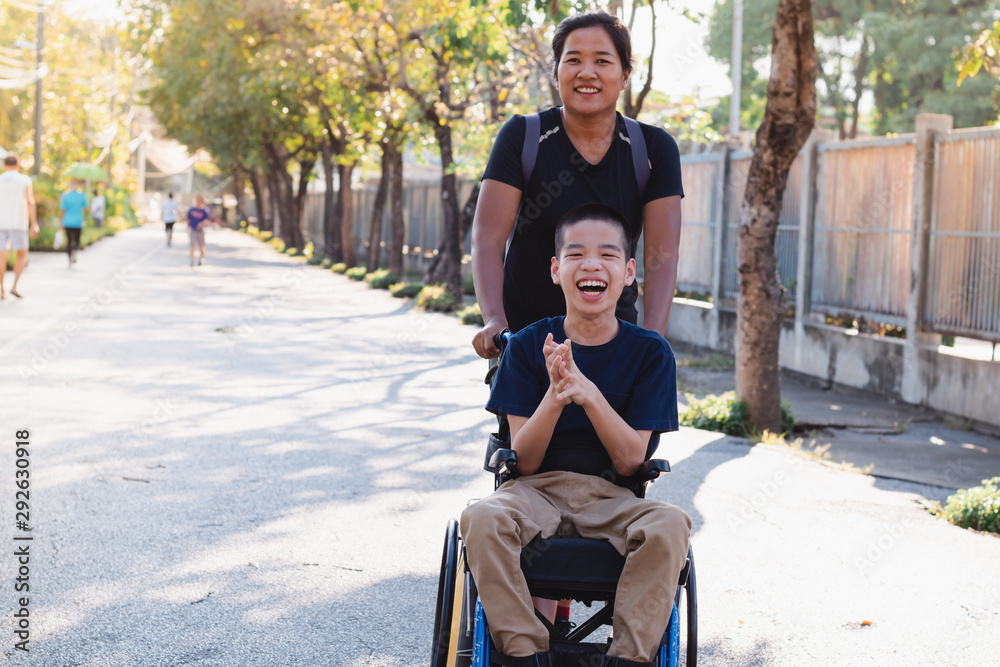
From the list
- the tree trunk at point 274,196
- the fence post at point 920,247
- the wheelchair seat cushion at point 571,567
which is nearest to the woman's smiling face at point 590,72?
the wheelchair seat cushion at point 571,567

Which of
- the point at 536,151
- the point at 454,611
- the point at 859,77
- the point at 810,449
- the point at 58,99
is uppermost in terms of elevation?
the point at 58,99

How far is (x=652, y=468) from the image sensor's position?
3098 mm

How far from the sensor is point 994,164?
9883mm

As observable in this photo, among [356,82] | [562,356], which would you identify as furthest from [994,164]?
[356,82]

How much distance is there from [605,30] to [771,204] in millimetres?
5728

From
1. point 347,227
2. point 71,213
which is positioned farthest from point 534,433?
point 347,227

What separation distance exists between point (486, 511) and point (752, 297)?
6.60 metres

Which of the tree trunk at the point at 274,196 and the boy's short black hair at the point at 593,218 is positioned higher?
the tree trunk at the point at 274,196

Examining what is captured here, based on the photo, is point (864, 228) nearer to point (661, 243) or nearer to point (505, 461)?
point (661, 243)

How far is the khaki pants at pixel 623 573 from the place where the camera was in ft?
9.03

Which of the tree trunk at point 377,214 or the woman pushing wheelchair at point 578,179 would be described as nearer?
the woman pushing wheelchair at point 578,179

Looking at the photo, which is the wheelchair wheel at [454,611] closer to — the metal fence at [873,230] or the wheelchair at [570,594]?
the wheelchair at [570,594]

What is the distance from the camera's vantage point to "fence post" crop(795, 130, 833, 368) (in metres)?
12.9

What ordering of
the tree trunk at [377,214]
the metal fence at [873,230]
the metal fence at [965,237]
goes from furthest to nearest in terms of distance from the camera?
the tree trunk at [377,214], the metal fence at [873,230], the metal fence at [965,237]
